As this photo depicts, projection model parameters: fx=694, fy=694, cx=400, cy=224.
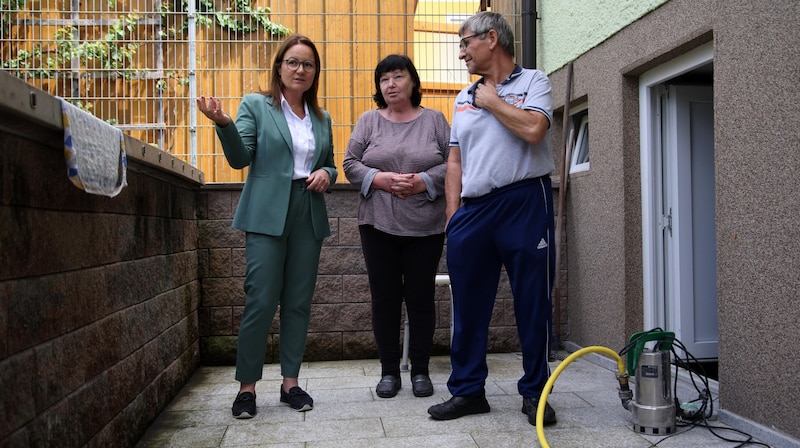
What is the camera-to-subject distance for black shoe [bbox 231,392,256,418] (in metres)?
3.05

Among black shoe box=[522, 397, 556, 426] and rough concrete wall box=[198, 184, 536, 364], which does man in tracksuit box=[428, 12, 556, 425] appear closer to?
black shoe box=[522, 397, 556, 426]

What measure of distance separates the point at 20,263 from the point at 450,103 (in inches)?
137

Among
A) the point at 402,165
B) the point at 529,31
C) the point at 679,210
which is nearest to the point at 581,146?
the point at 529,31

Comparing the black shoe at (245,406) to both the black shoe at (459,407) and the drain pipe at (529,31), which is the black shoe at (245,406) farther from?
the drain pipe at (529,31)

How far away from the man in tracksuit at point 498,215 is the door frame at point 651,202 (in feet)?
3.75

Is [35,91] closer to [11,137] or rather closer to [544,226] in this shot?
[11,137]

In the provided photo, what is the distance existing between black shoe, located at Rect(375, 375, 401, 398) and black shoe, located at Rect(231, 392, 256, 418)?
0.63 m

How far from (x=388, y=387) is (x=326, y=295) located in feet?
4.15

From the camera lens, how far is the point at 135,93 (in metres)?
4.63

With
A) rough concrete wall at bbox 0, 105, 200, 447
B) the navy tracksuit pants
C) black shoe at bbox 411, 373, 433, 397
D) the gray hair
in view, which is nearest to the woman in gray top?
black shoe at bbox 411, 373, 433, 397

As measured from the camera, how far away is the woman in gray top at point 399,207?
3.33 metres

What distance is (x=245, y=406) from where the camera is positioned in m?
3.07

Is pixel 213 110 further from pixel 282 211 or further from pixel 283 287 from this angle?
pixel 283 287

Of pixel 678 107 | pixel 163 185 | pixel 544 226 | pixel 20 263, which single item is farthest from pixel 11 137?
pixel 678 107
